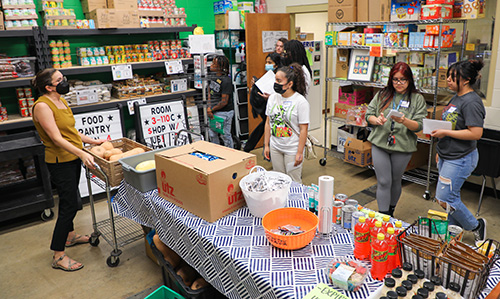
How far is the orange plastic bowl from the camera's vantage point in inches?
73.0

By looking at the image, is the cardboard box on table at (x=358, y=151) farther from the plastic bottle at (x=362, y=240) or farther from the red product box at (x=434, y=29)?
the plastic bottle at (x=362, y=240)

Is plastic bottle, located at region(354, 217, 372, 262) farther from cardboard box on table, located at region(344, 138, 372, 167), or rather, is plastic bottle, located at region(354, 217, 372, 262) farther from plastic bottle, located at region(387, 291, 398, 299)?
cardboard box on table, located at region(344, 138, 372, 167)

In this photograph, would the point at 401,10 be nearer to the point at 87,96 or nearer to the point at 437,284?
the point at 437,284

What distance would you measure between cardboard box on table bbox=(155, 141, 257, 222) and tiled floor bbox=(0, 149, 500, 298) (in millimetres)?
1116

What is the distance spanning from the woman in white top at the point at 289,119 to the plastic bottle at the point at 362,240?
5.46 ft

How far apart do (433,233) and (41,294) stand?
2.89 metres

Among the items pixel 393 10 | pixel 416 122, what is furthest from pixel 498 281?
pixel 393 10

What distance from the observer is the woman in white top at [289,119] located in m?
3.33

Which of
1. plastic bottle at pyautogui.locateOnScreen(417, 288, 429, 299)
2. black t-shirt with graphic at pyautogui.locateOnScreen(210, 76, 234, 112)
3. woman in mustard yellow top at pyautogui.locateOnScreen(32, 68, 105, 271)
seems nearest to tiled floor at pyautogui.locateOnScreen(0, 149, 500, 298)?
woman in mustard yellow top at pyautogui.locateOnScreen(32, 68, 105, 271)

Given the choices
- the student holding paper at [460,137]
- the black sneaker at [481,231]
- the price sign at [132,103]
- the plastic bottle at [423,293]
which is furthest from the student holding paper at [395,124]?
the price sign at [132,103]

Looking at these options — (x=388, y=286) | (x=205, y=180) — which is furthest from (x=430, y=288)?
(x=205, y=180)

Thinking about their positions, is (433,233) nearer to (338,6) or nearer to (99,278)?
(99,278)

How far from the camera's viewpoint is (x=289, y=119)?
3.39 m

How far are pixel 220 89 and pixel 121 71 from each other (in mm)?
1313
